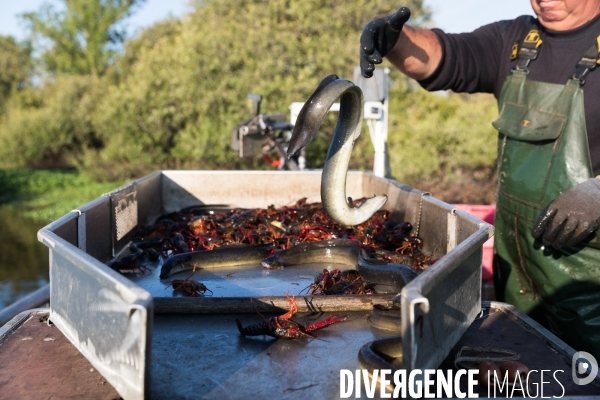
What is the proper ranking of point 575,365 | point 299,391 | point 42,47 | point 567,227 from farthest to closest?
point 42,47
point 567,227
point 575,365
point 299,391

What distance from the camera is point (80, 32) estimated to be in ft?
133

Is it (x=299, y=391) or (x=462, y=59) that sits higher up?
(x=462, y=59)

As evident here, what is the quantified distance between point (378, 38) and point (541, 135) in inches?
48.7

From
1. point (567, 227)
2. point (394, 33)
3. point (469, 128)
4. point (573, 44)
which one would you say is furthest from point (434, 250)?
point (469, 128)

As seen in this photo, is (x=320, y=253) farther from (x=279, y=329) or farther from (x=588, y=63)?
(x=588, y=63)

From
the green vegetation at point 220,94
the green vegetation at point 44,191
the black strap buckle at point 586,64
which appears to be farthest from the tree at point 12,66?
the black strap buckle at point 586,64

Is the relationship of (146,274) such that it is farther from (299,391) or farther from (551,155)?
(551,155)

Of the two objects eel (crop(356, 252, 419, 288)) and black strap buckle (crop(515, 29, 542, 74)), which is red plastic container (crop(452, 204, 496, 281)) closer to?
black strap buckle (crop(515, 29, 542, 74))

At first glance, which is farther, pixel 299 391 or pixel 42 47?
pixel 42 47

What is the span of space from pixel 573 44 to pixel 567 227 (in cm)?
136

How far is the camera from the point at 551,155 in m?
3.74

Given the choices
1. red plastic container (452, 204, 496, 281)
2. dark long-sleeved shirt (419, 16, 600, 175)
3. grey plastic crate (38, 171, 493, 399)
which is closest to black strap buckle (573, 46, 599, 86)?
dark long-sleeved shirt (419, 16, 600, 175)

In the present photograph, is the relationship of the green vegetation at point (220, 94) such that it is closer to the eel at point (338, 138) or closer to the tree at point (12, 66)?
the eel at point (338, 138)

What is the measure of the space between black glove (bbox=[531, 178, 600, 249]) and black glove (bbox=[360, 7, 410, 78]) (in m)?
1.34
